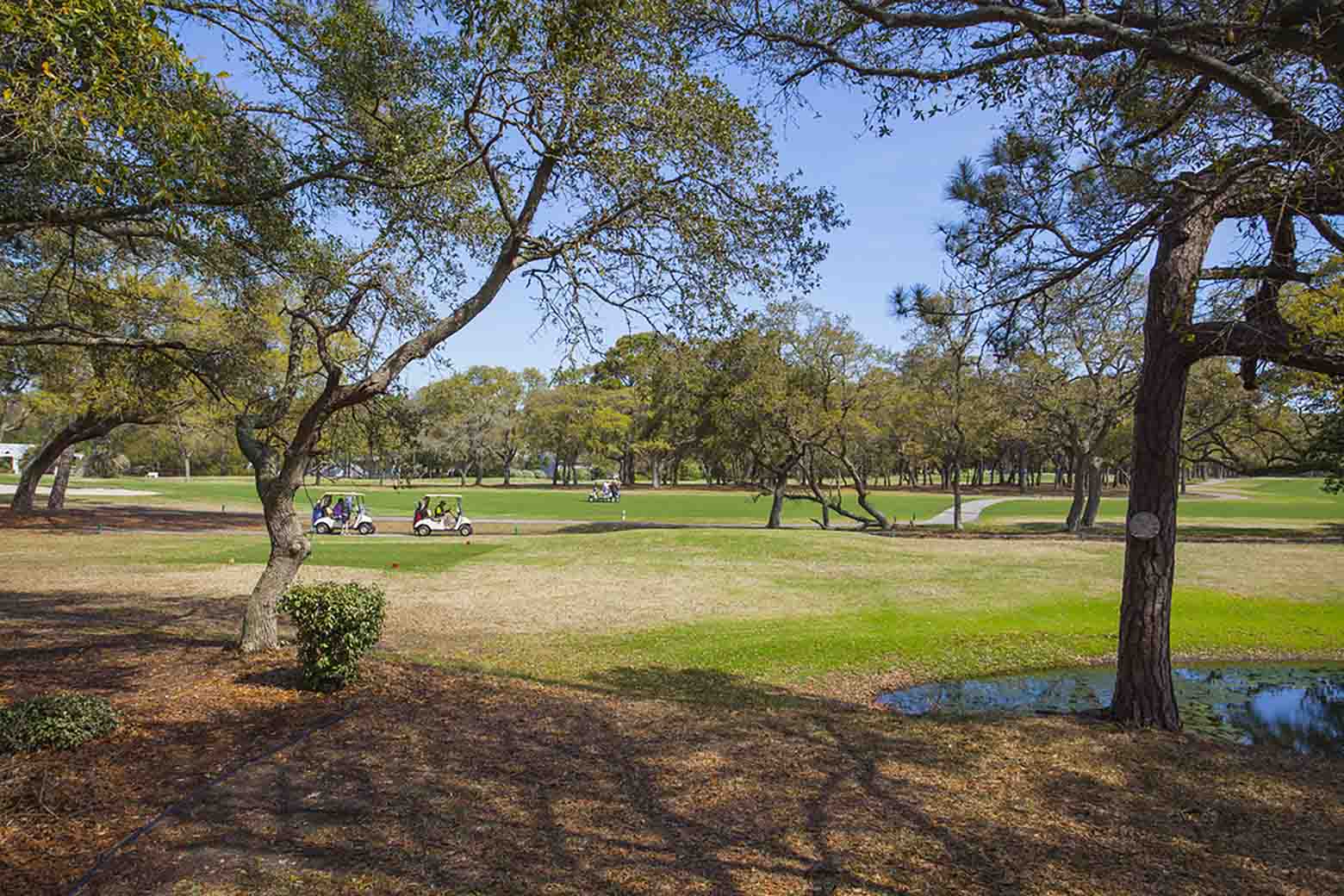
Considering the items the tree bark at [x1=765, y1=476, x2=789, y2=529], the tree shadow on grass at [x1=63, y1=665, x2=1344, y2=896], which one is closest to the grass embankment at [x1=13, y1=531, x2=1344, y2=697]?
the tree shadow on grass at [x1=63, y1=665, x2=1344, y2=896]

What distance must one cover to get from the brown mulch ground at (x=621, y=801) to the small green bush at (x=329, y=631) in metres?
0.34

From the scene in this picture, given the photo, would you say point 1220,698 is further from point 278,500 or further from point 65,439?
point 65,439

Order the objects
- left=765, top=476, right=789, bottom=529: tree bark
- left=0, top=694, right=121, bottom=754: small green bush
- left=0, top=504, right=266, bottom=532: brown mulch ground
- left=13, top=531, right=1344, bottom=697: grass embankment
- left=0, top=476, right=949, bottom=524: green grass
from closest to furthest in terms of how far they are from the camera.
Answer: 1. left=0, top=694, right=121, bottom=754: small green bush
2. left=13, top=531, right=1344, bottom=697: grass embankment
3. left=0, top=504, right=266, bottom=532: brown mulch ground
4. left=765, top=476, right=789, bottom=529: tree bark
5. left=0, top=476, right=949, bottom=524: green grass

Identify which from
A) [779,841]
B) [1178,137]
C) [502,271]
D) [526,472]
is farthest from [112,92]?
[526,472]

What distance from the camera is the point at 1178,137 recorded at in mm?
6000

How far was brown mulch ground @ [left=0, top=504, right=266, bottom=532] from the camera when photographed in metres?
27.7

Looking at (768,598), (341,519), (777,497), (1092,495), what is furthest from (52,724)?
(1092,495)

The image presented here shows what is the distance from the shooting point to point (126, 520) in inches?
1261

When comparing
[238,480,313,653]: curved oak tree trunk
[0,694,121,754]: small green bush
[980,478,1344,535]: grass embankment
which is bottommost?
[980,478,1344,535]: grass embankment

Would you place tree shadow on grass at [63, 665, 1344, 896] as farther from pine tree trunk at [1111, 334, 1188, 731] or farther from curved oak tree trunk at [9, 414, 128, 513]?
curved oak tree trunk at [9, 414, 128, 513]

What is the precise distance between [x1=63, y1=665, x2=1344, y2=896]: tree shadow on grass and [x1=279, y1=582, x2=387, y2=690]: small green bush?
2.12 ft

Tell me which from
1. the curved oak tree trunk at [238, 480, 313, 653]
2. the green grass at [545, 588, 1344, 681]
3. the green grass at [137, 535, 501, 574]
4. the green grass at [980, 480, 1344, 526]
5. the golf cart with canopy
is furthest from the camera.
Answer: the golf cart with canopy

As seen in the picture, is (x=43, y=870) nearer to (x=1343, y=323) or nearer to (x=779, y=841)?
(x=779, y=841)

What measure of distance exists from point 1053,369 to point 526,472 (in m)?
113
